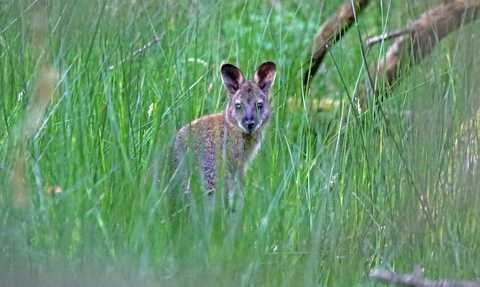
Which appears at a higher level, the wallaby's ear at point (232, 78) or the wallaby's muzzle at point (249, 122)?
the wallaby's ear at point (232, 78)

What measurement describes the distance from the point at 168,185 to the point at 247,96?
1.86 metres

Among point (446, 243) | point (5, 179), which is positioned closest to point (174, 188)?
point (5, 179)

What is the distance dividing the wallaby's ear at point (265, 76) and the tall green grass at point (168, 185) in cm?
109

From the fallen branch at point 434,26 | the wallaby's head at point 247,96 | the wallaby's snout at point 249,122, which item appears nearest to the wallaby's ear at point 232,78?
the wallaby's head at point 247,96

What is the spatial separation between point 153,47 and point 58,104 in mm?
1049

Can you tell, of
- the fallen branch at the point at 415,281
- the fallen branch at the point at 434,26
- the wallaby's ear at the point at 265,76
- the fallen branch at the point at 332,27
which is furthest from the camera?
the fallen branch at the point at 332,27

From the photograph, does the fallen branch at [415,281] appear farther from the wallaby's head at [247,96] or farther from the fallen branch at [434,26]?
the wallaby's head at [247,96]

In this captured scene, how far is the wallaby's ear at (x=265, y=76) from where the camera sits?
4051 millimetres

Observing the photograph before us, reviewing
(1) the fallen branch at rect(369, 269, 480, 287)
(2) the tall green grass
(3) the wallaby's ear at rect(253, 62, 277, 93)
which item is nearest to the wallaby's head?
(3) the wallaby's ear at rect(253, 62, 277, 93)

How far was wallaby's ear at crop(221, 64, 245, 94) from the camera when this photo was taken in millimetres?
4094

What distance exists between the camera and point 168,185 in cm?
242

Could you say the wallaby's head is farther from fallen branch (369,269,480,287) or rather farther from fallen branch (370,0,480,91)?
fallen branch (369,269,480,287)

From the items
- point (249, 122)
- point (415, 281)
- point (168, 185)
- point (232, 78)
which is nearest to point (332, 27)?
Result: point (232, 78)

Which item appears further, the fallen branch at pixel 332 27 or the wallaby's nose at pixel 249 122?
the fallen branch at pixel 332 27
